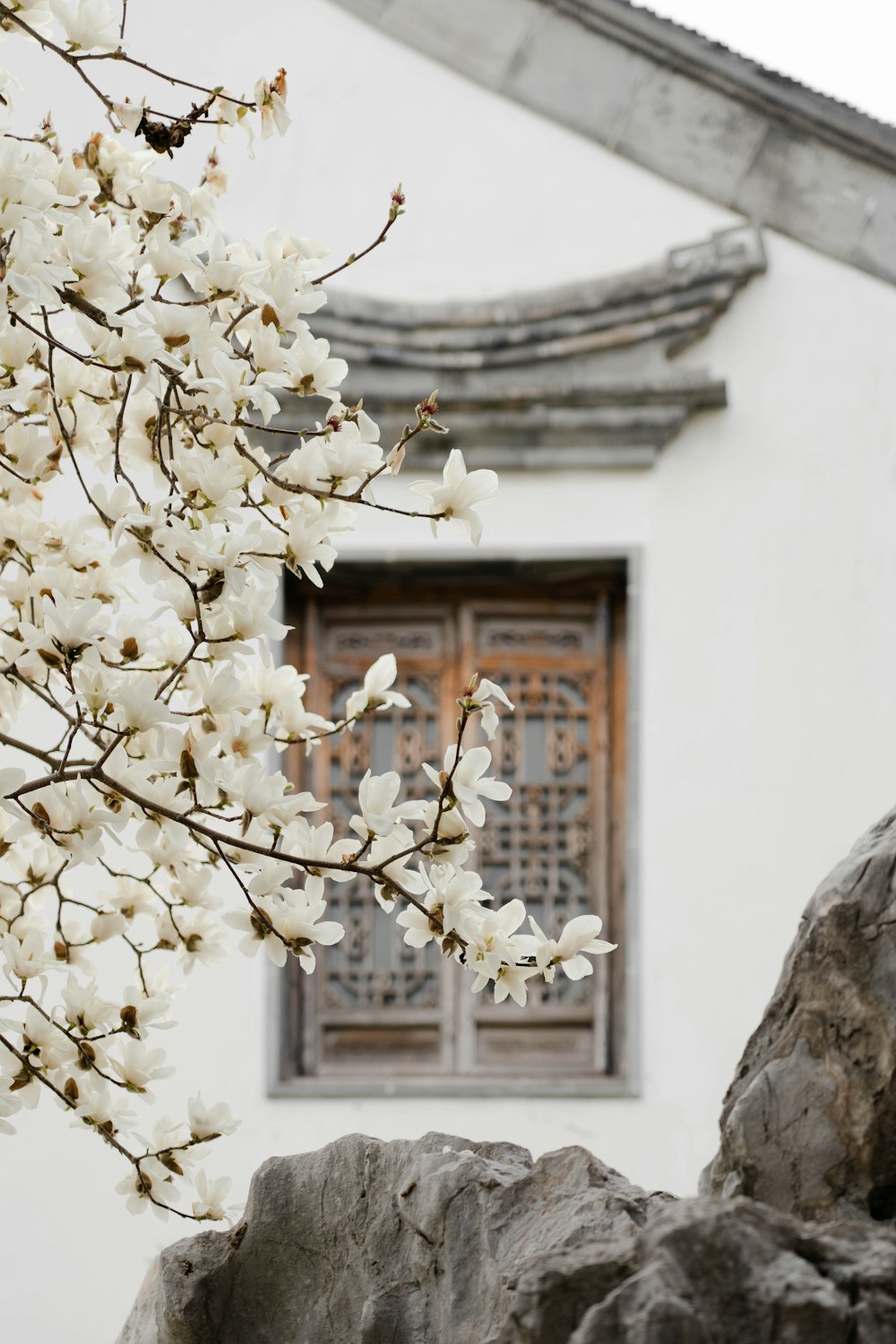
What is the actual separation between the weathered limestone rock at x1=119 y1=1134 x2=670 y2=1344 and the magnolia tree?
0.32 ft

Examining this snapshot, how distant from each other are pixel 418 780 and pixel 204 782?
10.7ft

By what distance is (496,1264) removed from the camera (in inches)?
76.5

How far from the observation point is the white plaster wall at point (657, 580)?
497cm

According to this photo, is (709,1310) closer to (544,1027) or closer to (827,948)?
(827,948)

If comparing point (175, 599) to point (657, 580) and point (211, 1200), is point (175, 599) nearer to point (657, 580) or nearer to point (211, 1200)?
point (211, 1200)

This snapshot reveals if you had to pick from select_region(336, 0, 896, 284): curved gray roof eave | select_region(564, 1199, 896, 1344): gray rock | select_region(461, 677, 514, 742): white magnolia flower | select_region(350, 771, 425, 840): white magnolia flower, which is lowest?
select_region(564, 1199, 896, 1344): gray rock

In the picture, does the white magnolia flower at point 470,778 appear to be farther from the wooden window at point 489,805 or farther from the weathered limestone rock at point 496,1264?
the wooden window at point 489,805

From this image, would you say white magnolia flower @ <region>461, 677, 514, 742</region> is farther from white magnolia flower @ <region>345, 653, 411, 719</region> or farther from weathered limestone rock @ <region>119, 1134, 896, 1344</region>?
weathered limestone rock @ <region>119, 1134, 896, 1344</region>

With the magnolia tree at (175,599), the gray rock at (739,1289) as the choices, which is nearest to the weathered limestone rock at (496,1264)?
the gray rock at (739,1289)

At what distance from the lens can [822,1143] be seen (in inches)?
74.7

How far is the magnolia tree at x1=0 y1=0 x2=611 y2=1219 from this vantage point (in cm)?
200

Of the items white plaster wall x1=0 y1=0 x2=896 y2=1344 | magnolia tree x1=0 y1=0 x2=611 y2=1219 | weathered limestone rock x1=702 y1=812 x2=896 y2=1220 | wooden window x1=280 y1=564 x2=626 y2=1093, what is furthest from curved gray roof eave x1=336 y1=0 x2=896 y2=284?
weathered limestone rock x1=702 y1=812 x2=896 y2=1220

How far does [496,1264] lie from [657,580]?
3.50 metres

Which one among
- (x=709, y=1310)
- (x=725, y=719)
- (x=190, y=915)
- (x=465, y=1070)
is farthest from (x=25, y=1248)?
(x=709, y=1310)
